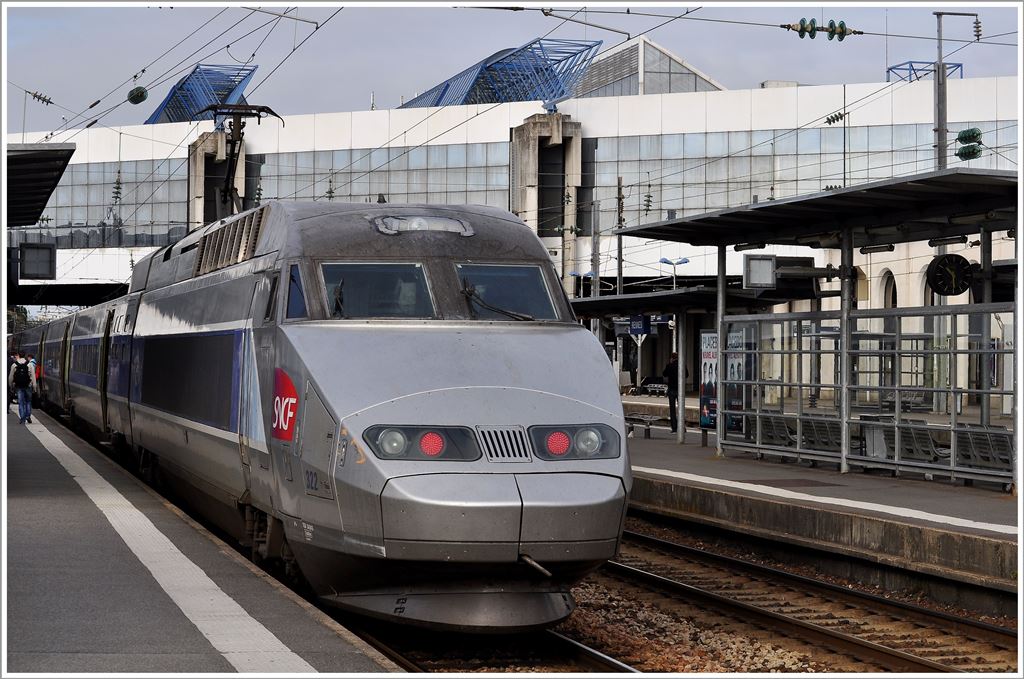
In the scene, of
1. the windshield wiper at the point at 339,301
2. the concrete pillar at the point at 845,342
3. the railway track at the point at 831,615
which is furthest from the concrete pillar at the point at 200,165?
the windshield wiper at the point at 339,301

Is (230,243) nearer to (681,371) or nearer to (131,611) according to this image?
(131,611)

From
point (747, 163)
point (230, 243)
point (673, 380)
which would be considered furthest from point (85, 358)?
point (747, 163)

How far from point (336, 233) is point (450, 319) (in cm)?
128

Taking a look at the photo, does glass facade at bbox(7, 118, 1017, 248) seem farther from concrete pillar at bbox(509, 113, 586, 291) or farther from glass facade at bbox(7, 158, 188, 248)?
concrete pillar at bbox(509, 113, 586, 291)

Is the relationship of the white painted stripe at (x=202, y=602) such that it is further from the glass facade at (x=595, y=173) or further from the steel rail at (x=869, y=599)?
the glass facade at (x=595, y=173)

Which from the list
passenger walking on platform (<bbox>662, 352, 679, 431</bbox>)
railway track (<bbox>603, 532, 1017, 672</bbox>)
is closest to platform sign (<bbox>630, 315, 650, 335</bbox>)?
passenger walking on platform (<bbox>662, 352, 679, 431</bbox>)

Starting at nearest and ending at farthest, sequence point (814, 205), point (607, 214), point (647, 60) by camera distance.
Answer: point (814, 205)
point (607, 214)
point (647, 60)

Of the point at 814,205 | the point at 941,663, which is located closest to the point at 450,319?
the point at 941,663

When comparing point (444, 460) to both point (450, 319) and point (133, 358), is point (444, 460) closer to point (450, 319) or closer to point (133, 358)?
point (450, 319)

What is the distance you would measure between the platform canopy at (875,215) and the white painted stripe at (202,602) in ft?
27.2

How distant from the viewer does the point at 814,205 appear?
16.7 metres

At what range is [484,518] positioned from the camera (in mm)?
8188

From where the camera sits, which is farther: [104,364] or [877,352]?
[104,364]

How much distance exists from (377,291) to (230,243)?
3073mm
